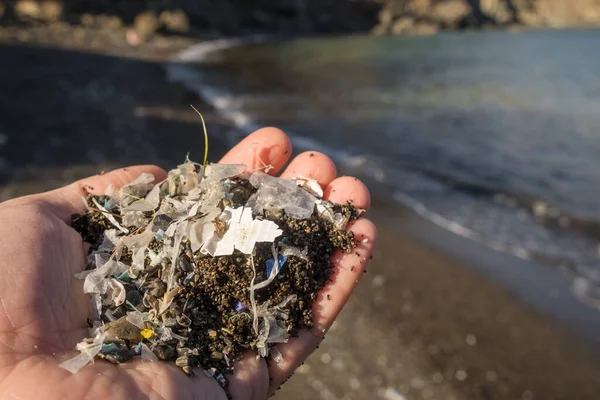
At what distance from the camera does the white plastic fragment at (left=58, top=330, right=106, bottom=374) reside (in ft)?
6.82

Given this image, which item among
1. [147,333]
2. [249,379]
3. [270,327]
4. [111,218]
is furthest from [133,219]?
[249,379]

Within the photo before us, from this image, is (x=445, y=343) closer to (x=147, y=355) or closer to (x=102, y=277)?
(x=147, y=355)

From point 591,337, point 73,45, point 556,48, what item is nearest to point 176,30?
point 73,45

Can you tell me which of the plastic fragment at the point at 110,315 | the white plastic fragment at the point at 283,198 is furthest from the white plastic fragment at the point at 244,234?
the plastic fragment at the point at 110,315

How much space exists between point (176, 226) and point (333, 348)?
2346mm

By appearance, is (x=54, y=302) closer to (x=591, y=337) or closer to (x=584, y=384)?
(x=584, y=384)

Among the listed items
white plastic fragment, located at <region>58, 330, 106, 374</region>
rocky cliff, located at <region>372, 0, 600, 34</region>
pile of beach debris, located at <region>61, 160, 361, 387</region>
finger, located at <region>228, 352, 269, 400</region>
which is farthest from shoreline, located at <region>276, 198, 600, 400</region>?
rocky cliff, located at <region>372, 0, 600, 34</region>

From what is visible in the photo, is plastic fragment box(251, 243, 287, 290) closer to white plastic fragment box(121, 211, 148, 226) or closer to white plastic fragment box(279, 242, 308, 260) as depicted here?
white plastic fragment box(279, 242, 308, 260)

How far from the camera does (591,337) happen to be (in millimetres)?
4938

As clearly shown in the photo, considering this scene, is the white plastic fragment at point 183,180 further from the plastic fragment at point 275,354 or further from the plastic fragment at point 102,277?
the plastic fragment at point 275,354

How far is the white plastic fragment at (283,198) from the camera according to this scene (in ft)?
9.87

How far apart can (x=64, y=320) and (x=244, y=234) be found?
101 cm

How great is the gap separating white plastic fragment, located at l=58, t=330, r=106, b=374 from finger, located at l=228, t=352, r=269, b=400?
0.65 m

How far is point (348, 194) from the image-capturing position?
10.7 feet
